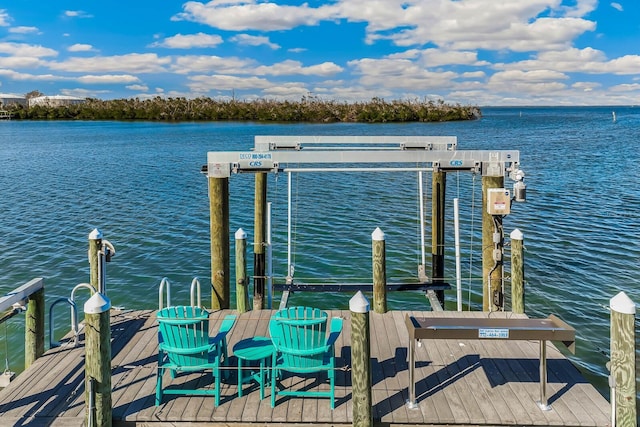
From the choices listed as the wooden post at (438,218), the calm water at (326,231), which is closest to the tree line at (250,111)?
the calm water at (326,231)

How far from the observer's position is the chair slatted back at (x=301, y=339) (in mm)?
5867

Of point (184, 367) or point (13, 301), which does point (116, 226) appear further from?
point (184, 367)

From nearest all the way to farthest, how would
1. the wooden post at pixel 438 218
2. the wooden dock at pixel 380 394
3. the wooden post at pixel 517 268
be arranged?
the wooden dock at pixel 380 394 < the wooden post at pixel 517 268 < the wooden post at pixel 438 218

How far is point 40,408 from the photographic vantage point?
593 cm

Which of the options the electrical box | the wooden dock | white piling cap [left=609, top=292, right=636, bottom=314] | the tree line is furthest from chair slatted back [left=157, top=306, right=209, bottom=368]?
the tree line

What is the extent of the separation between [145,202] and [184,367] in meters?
18.9

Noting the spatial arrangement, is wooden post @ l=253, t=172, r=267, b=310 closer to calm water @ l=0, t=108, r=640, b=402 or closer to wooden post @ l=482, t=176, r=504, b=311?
calm water @ l=0, t=108, r=640, b=402

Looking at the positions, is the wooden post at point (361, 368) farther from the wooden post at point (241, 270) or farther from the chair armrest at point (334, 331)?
the wooden post at point (241, 270)

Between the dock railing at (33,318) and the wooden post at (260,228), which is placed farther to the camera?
the wooden post at (260,228)

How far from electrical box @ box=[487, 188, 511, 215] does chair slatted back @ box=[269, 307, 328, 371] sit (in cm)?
399

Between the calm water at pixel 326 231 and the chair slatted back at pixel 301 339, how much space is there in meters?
4.28

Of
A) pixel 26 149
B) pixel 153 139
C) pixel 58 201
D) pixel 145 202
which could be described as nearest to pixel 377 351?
pixel 145 202

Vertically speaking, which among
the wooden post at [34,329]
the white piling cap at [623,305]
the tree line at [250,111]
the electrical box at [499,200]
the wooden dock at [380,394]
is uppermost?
the tree line at [250,111]

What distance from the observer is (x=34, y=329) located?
746 centimetres
